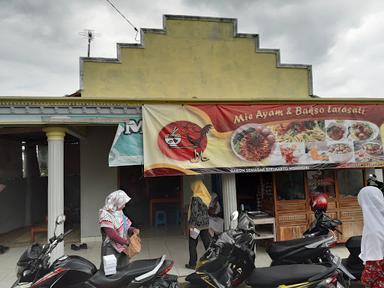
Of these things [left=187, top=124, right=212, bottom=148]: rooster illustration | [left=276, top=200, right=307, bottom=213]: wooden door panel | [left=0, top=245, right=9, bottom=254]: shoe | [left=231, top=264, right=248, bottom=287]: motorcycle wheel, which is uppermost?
[left=187, top=124, right=212, bottom=148]: rooster illustration

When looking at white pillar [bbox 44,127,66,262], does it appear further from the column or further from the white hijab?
the column

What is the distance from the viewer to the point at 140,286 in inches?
139

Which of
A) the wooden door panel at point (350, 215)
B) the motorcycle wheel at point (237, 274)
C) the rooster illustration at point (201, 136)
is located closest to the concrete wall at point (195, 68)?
the rooster illustration at point (201, 136)

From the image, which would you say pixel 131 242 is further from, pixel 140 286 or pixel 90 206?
pixel 90 206

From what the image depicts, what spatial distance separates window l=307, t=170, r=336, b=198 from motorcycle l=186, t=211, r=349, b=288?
345 centimetres

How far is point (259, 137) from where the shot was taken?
244 inches

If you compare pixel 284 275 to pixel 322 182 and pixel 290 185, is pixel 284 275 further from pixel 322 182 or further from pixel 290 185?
pixel 322 182

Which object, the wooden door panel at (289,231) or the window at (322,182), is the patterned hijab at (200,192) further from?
the window at (322,182)

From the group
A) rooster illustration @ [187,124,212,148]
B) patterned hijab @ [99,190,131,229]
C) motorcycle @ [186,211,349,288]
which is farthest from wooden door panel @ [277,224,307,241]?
patterned hijab @ [99,190,131,229]

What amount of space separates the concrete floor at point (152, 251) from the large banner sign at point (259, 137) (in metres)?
Answer: 1.77

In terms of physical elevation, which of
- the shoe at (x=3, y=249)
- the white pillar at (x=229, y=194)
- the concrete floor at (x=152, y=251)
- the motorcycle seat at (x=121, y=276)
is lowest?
the concrete floor at (x=152, y=251)

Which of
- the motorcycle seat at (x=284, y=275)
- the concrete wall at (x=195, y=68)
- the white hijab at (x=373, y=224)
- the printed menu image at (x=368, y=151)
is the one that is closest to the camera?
the white hijab at (x=373, y=224)

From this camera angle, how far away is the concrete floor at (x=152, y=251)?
5.85 metres

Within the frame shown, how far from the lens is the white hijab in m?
3.34
